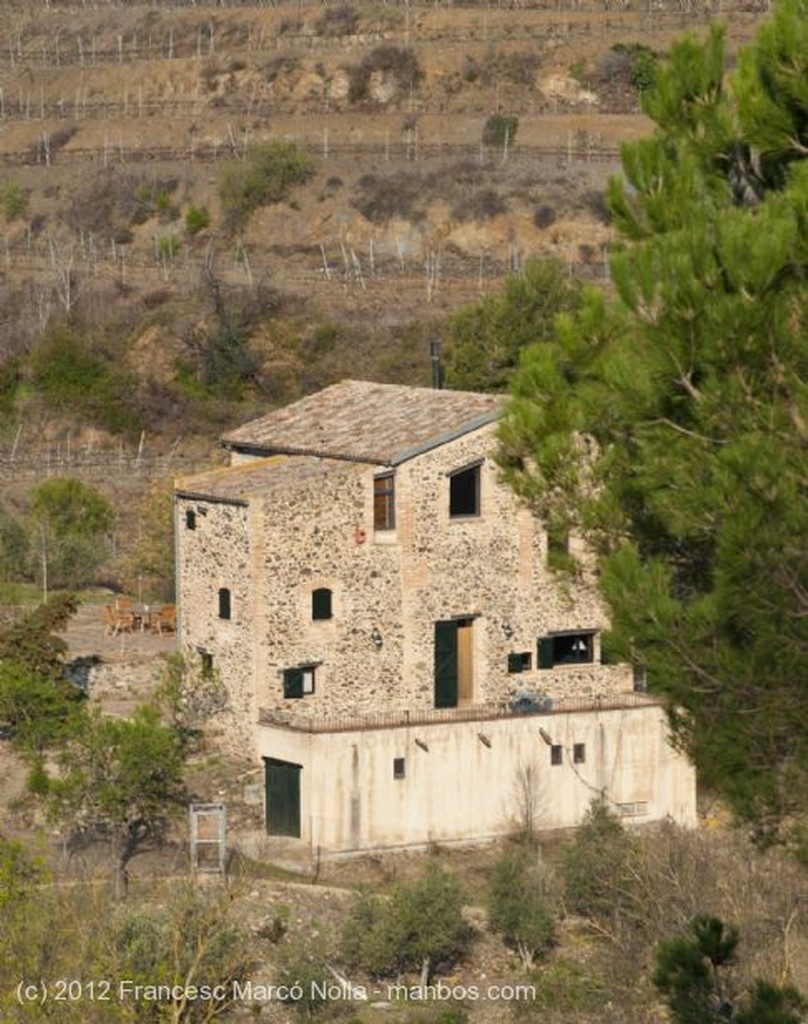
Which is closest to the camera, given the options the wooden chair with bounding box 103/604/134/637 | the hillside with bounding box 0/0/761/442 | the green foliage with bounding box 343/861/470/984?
the green foliage with bounding box 343/861/470/984

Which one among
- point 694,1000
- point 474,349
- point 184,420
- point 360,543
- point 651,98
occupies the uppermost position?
point 651,98

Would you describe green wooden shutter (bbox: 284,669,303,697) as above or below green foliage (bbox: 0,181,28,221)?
above

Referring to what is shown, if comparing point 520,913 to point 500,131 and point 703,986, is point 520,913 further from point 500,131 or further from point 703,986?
point 500,131

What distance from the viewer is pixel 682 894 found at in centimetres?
3288

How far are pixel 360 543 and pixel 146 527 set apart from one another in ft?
43.1

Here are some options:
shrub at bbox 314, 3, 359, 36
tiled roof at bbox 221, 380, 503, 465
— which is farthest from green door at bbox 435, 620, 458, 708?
shrub at bbox 314, 3, 359, 36

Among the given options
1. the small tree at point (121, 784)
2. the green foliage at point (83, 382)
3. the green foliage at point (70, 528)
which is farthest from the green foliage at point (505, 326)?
the small tree at point (121, 784)

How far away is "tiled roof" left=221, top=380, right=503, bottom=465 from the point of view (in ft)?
122

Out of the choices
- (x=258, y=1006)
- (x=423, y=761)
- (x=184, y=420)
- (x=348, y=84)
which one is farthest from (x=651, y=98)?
(x=348, y=84)

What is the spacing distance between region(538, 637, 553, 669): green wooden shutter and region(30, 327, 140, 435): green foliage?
92.4 feet

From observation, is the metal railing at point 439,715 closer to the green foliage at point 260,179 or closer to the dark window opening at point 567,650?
the dark window opening at point 567,650

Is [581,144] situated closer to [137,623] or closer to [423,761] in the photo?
[137,623]

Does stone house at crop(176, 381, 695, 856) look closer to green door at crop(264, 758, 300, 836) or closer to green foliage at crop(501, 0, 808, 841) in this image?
green door at crop(264, 758, 300, 836)

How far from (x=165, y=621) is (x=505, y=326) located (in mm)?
16809
